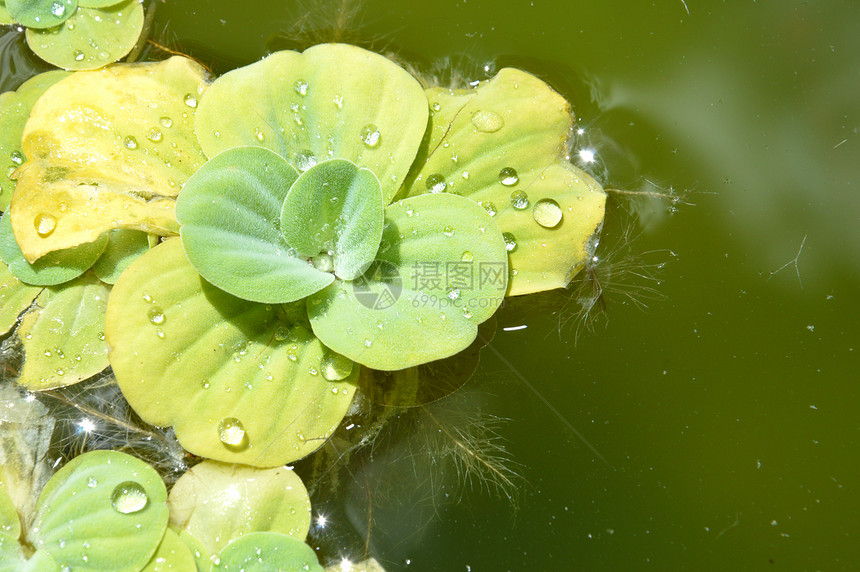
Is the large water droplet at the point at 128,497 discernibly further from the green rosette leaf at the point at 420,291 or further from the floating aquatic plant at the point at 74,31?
the floating aquatic plant at the point at 74,31

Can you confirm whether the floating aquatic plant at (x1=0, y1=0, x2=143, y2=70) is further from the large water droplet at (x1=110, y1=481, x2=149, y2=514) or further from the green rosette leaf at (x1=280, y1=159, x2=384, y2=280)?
the large water droplet at (x1=110, y1=481, x2=149, y2=514)

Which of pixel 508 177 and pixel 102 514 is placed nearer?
pixel 102 514

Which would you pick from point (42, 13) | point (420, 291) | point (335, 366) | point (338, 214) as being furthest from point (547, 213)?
point (42, 13)

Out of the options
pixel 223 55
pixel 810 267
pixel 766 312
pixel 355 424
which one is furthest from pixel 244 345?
pixel 810 267

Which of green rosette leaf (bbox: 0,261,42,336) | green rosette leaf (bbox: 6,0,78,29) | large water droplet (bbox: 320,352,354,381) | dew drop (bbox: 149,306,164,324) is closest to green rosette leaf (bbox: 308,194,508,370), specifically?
large water droplet (bbox: 320,352,354,381)

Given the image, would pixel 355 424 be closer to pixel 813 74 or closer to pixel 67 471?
pixel 67 471
